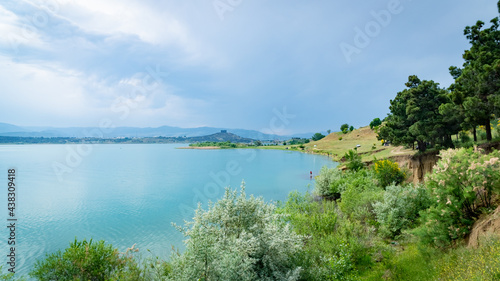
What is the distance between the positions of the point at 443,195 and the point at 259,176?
3967 centimetres

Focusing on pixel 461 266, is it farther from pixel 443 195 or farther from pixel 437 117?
pixel 437 117

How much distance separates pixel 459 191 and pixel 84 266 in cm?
1595

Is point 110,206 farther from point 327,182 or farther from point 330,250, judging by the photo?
point 327,182

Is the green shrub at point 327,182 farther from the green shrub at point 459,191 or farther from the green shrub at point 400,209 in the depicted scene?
the green shrub at point 459,191

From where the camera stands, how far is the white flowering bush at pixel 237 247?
766cm

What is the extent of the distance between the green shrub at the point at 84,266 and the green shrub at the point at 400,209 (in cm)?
1460

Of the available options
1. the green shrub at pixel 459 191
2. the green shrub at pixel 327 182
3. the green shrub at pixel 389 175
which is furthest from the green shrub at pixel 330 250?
the green shrub at pixel 327 182

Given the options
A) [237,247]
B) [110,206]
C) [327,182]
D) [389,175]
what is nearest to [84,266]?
[237,247]

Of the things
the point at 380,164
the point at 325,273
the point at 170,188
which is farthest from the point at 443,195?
the point at 170,188

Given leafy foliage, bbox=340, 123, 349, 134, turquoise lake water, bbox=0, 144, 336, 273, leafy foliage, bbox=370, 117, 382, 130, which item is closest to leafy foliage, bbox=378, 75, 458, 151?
turquoise lake water, bbox=0, 144, 336, 273

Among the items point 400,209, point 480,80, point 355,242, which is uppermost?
point 480,80

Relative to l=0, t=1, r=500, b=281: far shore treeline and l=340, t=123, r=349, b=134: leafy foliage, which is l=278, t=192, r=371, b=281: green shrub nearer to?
l=0, t=1, r=500, b=281: far shore treeline

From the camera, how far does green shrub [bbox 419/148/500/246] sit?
932 cm

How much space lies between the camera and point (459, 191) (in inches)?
393
